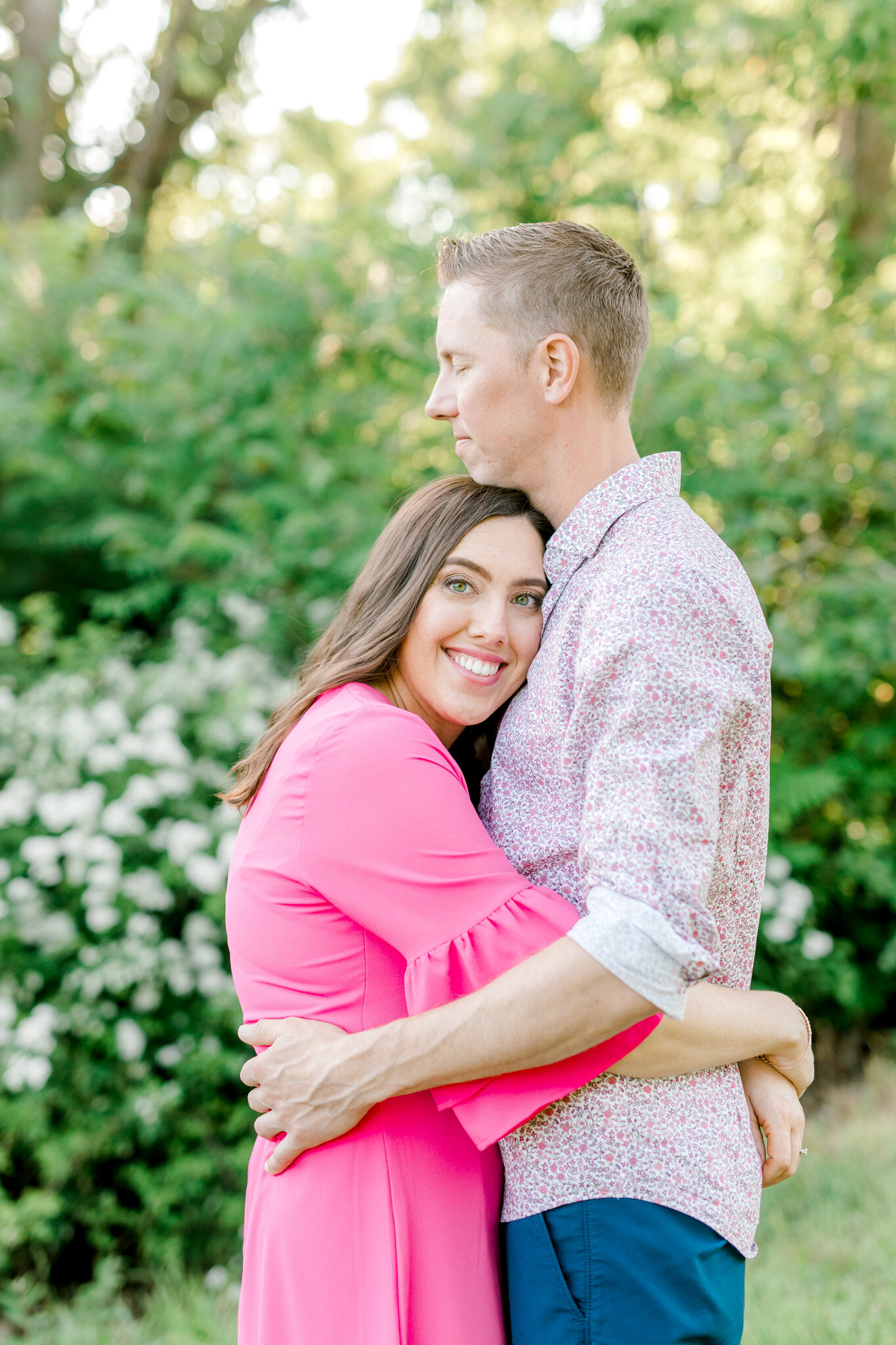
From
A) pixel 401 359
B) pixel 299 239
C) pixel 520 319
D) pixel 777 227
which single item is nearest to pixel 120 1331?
pixel 520 319

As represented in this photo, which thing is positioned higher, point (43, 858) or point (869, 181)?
point (869, 181)

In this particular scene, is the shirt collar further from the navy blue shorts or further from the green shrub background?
the green shrub background

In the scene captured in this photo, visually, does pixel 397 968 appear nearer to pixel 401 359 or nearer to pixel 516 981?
pixel 516 981

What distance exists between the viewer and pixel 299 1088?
1588mm

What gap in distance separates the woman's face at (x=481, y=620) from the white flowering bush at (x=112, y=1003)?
2.08m

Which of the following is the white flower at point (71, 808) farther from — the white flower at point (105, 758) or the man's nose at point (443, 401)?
the man's nose at point (443, 401)

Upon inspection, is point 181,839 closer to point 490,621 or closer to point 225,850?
point 225,850

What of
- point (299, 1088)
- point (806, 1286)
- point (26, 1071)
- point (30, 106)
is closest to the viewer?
point (299, 1088)

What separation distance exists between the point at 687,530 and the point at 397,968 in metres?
0.83

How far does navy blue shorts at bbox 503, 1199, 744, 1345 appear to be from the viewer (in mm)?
1486

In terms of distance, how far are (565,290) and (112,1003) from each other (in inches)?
118

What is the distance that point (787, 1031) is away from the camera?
1.66 metres

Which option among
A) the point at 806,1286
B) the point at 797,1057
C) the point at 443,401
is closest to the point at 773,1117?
the point at 797,1057

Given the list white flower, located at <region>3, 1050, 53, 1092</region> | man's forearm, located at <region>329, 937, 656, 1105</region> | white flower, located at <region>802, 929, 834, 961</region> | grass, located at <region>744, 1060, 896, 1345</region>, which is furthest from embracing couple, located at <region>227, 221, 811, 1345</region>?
white flower, located at <region>802, 929, 834, 961</region>
